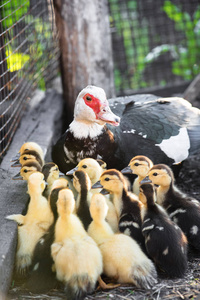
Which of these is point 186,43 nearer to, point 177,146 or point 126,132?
point 177,146

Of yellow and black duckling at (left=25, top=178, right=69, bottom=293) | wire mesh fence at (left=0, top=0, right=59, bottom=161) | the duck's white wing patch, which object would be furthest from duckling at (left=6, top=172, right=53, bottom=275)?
the duck's white wing patch

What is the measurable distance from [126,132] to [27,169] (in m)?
0.91

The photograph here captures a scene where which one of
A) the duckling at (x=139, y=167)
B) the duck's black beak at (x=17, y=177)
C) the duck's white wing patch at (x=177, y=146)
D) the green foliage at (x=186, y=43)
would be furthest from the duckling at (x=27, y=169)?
the green foliage at (x=186, y=43)

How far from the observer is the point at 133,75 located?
7.23 m

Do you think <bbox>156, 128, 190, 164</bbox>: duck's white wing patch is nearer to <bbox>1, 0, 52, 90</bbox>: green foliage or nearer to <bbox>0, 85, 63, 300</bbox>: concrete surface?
<bbox>0, 85, 63, 300</bbox>: concrete surface

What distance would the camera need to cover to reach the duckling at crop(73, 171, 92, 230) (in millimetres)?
3166

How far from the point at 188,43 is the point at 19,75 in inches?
128

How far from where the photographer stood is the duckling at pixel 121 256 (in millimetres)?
2787

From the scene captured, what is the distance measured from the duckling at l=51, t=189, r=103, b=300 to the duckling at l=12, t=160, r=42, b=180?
60cm

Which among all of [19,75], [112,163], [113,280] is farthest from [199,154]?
[113,280]

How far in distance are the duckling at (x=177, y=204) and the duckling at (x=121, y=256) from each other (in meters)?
0.45

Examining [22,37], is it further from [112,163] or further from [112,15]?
[112,15]

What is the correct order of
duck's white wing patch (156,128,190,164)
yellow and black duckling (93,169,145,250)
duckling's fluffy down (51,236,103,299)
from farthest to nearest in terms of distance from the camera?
duck's white wing patch (156,128,190,164) < yellow and black duckling (93,169,145,250) < duckling's fluffy down (51,236,103,299)

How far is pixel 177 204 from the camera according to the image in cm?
332
